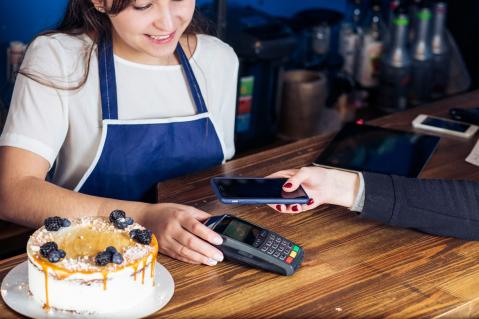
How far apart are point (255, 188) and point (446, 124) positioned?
93cm

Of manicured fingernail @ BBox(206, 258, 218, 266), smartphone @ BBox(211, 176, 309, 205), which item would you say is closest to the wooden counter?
manicured fingernail @ BBox(206, 258, 218, 266)

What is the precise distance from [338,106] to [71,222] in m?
2.71

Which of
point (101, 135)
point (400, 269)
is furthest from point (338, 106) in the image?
point (400, 269)

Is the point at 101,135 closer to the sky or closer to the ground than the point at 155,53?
closer to the ground

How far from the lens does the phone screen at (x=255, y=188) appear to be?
175cm

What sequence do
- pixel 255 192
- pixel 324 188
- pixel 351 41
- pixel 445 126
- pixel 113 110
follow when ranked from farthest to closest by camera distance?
1. pixel 351 41
2. pixel 445 126
3. pixel 113 110
4. pixel 324 188
5. pixel 255 192

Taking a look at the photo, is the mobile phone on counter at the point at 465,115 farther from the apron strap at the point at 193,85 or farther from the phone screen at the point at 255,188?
the phone screen at the point at 255,188

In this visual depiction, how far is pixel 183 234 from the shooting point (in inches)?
66.6

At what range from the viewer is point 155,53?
207cm

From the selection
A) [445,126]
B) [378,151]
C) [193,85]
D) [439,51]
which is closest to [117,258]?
[193,85]

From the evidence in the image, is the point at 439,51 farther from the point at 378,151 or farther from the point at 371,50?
the point at 378,151

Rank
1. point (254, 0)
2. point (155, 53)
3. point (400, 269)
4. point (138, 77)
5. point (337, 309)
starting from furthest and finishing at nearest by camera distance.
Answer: point (254, 0) < point (138, 77) < point (155, 53) < point (400, 269) < point (337, 309)

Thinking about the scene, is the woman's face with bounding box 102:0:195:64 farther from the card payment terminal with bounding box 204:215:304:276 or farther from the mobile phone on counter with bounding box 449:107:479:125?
the mobile phone on counter with bounding box 449:107:479:125

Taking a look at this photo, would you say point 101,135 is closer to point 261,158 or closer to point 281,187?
point 261,158
